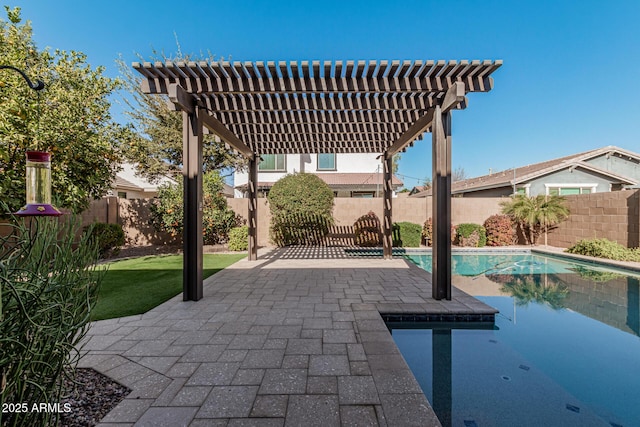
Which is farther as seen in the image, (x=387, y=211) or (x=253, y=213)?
(x=253, y=213)

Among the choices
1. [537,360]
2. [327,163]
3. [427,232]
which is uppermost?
[327,163]

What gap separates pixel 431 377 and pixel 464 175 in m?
45.3

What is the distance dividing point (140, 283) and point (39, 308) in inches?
200

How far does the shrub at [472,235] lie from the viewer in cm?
1183

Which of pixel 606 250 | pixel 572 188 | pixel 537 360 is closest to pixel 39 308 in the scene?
pixel 537 360

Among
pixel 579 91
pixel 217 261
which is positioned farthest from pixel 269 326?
pixel 579 91

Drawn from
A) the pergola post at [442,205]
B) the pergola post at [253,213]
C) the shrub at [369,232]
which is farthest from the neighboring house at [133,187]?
the pergola post at [442,205]

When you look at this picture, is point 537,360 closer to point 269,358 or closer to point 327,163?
point 269,358

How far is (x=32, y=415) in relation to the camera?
1.37 meters

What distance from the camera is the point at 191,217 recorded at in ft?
15.3

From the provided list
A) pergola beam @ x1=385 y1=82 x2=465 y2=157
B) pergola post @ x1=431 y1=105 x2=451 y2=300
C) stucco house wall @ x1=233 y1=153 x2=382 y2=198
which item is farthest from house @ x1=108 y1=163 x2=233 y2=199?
pergola post @ x1=431 y1=105 x2=451 y2=300

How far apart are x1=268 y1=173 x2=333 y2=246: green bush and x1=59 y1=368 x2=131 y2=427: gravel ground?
29.8 feet

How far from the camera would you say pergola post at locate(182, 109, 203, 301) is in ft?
15.3

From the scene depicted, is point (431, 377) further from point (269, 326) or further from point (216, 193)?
point (216, 193)
